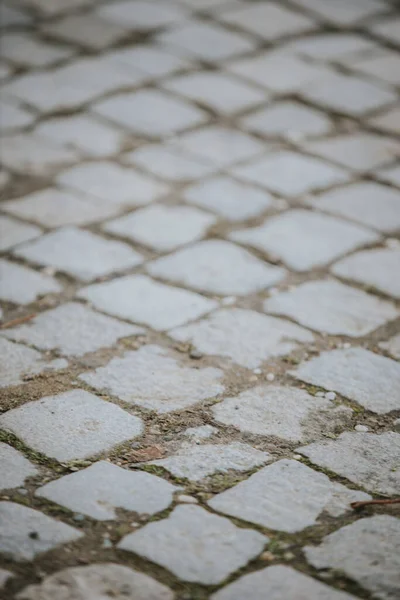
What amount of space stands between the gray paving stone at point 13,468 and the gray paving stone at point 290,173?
6.32 feet

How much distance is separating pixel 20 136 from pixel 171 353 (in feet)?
5.97

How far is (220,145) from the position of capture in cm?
419

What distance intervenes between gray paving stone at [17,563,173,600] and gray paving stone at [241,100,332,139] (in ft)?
9.17

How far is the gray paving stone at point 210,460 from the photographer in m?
2.28

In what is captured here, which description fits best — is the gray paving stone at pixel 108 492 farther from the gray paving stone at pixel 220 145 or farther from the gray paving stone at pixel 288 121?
the gray paving stone at pixel 288 121

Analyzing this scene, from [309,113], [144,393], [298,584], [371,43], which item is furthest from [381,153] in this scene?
[298,584]

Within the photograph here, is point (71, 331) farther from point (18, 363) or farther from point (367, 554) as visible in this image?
point (367, 554)

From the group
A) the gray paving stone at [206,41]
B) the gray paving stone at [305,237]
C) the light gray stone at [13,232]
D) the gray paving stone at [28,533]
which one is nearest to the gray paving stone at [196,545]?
the gray paving stone at [28,533]

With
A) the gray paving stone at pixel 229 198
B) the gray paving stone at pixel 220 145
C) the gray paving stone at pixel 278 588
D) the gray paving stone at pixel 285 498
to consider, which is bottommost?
the gray paving stone at pixel 285 498

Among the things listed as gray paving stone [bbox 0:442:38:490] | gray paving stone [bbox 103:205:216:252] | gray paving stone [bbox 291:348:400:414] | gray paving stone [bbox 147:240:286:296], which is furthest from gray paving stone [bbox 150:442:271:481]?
gray paving stone [bbox 103:205:216:252]

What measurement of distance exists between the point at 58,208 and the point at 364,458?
5.97 feet

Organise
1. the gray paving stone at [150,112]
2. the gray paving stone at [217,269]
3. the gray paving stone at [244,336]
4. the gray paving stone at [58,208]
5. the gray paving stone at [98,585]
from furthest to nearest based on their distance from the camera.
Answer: the gray paving stone at [150,112] → the gray paving stone at [58,208] → the gray paving stone at [217,269] → the gray paving stone at [244,336] → the gray paving stone at [98,585]

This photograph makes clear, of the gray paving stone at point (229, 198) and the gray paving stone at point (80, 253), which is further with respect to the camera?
the gray paving stone at point (229, 198)

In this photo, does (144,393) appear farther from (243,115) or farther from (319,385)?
(243,115)
